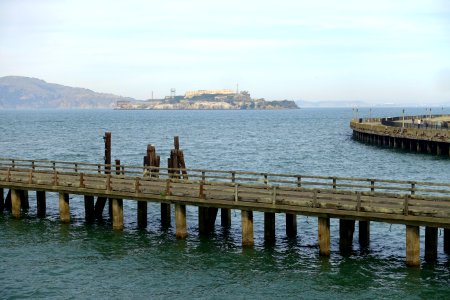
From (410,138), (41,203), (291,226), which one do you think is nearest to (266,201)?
(291,226)

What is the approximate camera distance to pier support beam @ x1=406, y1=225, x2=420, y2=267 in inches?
988

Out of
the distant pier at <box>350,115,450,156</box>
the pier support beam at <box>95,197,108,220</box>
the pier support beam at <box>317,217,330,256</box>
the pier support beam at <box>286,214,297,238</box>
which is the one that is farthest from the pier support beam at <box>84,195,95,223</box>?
the distant pier at <box>350,115,450,156</box>

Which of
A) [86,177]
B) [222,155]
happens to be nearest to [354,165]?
[222,155]

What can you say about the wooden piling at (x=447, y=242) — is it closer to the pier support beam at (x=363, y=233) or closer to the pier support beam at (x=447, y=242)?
the pier support beam at (x=447, y=242)

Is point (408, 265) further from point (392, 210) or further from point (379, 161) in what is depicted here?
point (379, 161)

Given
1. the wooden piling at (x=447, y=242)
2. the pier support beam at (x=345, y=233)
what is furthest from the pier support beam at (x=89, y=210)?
the wooden piling at (x=447, y=242)

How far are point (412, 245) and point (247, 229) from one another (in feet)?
22.5

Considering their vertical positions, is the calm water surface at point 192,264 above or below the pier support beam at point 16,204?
below

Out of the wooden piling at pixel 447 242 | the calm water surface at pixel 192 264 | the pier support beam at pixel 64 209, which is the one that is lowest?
the calm water surface at pixel 192 264

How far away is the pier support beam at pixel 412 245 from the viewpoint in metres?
25.1

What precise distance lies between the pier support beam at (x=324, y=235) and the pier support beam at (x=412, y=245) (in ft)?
10.4

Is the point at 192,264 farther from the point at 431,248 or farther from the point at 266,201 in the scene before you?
the point at 431,248

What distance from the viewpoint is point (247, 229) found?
2852cm

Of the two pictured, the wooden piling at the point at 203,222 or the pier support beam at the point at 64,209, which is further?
the pier support beam at the point at 64,209
